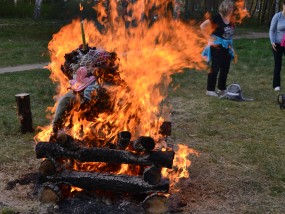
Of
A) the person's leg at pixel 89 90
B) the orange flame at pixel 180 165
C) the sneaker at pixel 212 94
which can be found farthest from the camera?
the sneaker at pixel 212 94

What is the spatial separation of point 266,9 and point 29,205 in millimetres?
31050

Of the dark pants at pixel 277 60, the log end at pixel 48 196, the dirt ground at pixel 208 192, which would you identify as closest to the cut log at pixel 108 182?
the log end at pixel 48 196

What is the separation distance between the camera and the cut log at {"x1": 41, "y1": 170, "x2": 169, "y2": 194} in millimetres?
4984

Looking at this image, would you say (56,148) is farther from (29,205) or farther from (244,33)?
(244,33)

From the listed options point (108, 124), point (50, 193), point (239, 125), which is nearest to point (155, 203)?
point (50, 193)

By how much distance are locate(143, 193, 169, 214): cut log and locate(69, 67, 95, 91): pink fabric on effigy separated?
1534 mm

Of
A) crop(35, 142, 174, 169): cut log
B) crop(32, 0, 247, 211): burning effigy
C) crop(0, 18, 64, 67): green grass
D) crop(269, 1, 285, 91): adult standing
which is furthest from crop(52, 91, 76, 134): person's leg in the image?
crop(0, 18, 64, 67): green grass

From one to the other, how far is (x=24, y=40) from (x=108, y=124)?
15.5 meters

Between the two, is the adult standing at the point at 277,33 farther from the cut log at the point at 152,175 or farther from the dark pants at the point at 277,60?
the cut log at the point at 152,175

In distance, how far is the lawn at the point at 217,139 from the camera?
557 centimetres

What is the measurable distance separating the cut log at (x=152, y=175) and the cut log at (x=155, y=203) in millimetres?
140

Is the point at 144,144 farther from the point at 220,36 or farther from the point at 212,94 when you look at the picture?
the point at 212,94

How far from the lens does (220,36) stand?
10.4m

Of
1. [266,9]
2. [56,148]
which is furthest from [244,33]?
[56,148]
